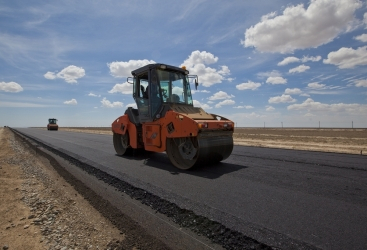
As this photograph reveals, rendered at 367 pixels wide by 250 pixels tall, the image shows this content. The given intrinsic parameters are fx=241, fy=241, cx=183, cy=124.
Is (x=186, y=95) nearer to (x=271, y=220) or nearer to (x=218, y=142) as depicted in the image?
(x=218, y=142)

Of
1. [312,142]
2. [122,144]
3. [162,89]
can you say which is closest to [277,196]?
[162,89]

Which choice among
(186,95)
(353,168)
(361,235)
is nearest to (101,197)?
(361,235)

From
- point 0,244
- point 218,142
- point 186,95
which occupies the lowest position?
point 0,244

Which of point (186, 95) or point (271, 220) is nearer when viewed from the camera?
point (271, 220)

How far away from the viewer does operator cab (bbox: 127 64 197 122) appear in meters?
7.39

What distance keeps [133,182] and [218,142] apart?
250 cm

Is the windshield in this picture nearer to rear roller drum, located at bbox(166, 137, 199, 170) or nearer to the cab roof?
the cab roof

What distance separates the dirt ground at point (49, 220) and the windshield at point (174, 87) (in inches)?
148

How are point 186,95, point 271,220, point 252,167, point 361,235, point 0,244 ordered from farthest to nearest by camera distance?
point 186,95, point 252,167, point 271,220, point 0,244, point 361,235

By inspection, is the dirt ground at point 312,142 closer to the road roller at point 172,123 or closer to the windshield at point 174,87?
the road roller at point 172,123

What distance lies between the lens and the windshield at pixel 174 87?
7.45m

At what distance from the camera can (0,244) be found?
9.39 feet

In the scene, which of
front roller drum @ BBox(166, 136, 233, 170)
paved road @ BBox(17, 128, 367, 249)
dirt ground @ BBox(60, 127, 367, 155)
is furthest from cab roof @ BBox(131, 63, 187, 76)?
dirt ground @ BBox(60, 127, 367, 155)

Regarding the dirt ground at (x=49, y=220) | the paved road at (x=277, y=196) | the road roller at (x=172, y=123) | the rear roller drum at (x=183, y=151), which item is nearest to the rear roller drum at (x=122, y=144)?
the road roller at (x=172, y=123)
